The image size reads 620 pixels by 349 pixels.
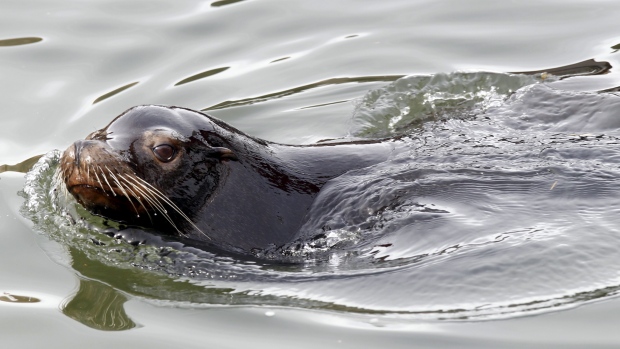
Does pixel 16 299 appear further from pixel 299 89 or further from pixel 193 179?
pixel 299 89

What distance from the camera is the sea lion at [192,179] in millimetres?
5660

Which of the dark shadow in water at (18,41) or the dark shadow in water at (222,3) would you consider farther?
the dark shadow in water at (222,3)

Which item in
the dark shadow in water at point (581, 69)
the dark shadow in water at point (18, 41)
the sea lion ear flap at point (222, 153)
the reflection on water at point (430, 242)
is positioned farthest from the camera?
the dark shadow in water at point (18, 41)

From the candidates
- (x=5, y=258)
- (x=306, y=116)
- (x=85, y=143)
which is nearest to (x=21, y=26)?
(x=306, y=116)

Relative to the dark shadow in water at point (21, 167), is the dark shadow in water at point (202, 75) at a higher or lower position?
higher

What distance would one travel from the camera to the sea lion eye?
5.81m

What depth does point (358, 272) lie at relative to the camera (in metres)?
5.79

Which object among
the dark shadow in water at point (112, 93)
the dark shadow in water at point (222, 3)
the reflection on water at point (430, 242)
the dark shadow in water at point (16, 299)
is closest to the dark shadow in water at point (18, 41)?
the dark shadow in water at point (112, 93)

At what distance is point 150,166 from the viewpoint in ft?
19.0

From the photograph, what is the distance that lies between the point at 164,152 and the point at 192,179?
0.25m

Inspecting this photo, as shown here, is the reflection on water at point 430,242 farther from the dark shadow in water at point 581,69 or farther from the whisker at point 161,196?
the dark shadow in water at point 581,69

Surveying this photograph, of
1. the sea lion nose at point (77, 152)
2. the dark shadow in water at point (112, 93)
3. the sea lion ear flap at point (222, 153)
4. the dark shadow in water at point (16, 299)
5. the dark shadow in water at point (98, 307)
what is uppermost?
the dark shadow in water at point (112, 93)

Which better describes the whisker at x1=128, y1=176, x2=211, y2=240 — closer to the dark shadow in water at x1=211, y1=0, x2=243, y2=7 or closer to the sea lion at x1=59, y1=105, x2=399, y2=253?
the sea lion at x1=59, y1=105, x2=399, y2=253

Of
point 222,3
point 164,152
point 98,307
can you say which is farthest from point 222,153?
point 222,3
